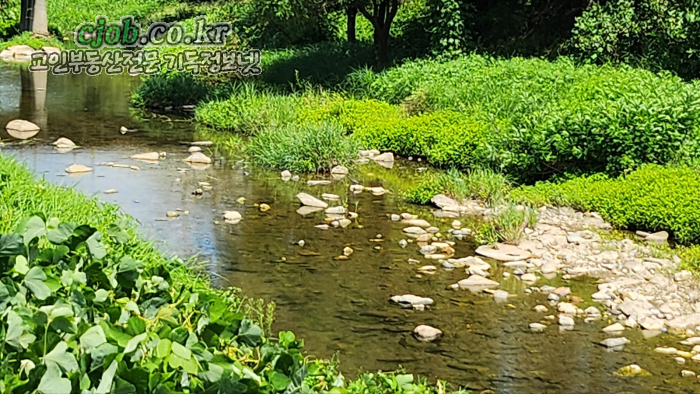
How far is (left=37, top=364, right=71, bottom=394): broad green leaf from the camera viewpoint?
1863 millimetres

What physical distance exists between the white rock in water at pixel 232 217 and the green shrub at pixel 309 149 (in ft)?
8.16

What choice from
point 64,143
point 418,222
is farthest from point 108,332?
point 64,143

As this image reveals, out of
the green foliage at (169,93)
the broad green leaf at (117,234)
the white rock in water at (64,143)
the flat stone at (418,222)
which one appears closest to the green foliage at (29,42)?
the green foliage at (169,93)

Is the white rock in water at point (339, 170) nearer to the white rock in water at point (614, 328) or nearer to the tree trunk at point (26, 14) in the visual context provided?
the white rock in water at point (614, 328)

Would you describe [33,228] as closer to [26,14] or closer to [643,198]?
[643,198]

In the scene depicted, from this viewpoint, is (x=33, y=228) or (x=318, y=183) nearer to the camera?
(x=33, y=228)

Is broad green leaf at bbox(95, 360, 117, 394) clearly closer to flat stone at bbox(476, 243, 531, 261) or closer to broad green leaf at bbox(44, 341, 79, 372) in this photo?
broad green leaf at bbox(44, 341, 79, 372)

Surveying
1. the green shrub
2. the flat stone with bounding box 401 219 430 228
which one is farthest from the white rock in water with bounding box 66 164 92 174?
the flat stone with bounding box 401 219 430 228

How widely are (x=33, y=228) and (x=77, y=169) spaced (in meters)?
8.37

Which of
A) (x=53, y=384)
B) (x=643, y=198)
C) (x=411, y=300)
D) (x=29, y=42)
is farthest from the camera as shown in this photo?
(x=29, y=42)

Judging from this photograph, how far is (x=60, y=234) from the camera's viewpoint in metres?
2.68

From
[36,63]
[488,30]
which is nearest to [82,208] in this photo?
[488,30]

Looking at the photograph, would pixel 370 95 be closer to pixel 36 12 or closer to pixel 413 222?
pixel 413 222

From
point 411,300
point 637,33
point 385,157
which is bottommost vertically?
point 411,300
